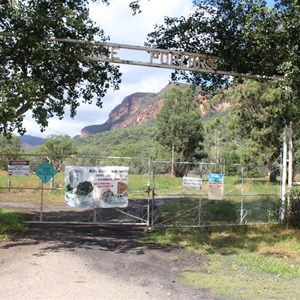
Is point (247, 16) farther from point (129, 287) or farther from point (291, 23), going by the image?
point (129, 287)

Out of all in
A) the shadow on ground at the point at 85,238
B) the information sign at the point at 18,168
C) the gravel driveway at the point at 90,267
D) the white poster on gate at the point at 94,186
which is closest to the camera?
the gravel driveway at the point at 90,267

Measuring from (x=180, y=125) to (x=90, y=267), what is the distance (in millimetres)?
57179

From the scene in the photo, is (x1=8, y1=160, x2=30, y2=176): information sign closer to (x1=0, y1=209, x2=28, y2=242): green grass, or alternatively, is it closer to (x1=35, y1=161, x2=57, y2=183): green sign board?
(x1=35, y1=161, x2=57, y2=183): green sign board

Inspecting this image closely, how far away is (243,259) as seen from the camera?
9.28 meters

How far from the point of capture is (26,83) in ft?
29.1

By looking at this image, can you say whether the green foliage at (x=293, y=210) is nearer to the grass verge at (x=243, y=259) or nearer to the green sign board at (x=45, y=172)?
the grass verge at (x=243, y=259)

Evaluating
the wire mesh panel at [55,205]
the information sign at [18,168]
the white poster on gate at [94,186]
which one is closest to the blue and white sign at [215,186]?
the wire mesh panel at [55,205]

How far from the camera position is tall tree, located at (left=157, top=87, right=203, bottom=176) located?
64.6 m

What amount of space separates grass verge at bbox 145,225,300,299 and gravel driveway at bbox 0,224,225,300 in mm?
417

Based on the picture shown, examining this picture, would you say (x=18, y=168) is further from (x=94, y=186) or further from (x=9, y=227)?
(x=94, y=186)

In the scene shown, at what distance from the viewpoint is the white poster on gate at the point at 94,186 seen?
12.3m

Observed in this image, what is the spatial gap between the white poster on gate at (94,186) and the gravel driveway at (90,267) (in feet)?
3.26

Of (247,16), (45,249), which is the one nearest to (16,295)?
(45,249)

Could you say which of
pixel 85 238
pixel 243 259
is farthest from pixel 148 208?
pixel 243 259
